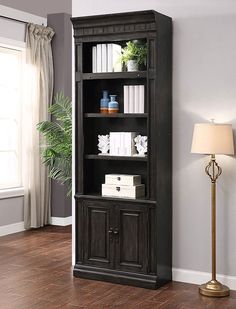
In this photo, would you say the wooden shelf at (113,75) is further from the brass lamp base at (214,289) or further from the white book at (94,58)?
the brass lamp base at (214,289)

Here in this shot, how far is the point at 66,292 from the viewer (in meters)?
4.97

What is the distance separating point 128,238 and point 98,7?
2200 mm

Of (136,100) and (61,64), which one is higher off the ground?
(61,64)

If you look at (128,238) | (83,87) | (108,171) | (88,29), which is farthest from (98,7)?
(128,238)

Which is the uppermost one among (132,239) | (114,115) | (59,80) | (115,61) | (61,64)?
(61,64)

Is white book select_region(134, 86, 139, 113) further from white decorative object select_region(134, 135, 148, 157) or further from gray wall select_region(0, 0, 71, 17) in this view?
gray wall select_region(0, 0, 71, 17)

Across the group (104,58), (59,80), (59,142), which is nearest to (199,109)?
(104,58)

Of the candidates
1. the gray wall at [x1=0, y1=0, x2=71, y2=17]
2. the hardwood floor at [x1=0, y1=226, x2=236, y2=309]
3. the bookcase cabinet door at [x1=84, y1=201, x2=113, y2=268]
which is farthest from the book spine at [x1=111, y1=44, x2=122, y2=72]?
the hardwood floor at [x1=0, y1=226, x2=236, y2=309]

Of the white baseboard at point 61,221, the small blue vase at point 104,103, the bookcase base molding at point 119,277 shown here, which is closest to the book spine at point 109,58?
the small blue vase at point 104,103

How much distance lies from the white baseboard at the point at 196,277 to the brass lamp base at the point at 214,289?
129mm

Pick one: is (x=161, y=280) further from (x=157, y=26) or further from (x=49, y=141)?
(x=49, y=141)

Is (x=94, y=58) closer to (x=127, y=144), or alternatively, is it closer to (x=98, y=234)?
(x=127, y=144)

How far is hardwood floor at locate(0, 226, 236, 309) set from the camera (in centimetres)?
466

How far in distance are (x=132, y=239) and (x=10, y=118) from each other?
3254 millimetres
